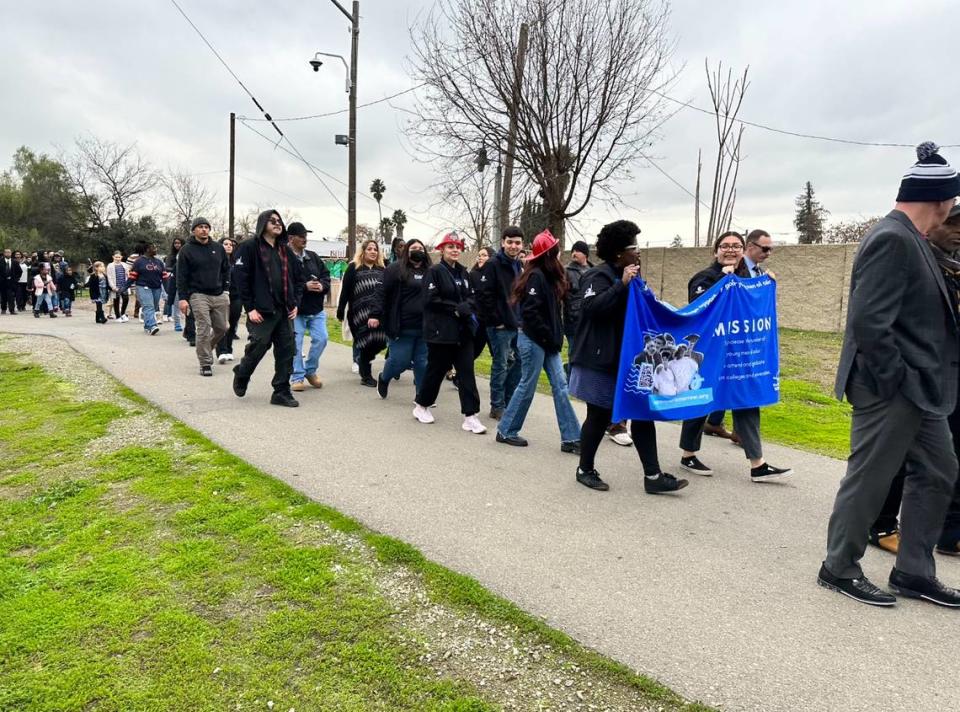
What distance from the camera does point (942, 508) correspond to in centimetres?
322

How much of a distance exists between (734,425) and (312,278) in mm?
5382

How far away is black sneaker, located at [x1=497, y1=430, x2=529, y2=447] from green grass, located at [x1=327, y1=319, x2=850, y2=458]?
2.57 metres

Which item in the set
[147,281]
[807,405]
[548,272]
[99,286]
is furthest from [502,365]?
[99,286]

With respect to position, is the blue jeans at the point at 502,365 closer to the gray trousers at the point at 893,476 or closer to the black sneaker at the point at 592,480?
the black sneaker at the point at 592,480

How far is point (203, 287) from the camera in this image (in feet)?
29.3

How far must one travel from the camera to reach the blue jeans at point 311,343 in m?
8.20

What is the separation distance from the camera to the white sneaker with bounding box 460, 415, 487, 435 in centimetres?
636

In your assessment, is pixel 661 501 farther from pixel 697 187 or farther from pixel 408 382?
pixel 697 187

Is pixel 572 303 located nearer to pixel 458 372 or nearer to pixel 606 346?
pixel 458 372

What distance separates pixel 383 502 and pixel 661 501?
1.97 meters

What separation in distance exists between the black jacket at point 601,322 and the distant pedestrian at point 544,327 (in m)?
0.91

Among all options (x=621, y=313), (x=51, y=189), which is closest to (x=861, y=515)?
(x=621, y=313)

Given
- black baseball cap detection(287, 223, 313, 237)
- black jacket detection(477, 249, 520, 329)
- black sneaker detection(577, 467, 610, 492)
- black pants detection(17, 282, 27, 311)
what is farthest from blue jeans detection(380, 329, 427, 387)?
black pants detection(17, 282, 27, 311)

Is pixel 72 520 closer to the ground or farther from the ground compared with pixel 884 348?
closer to the ground
